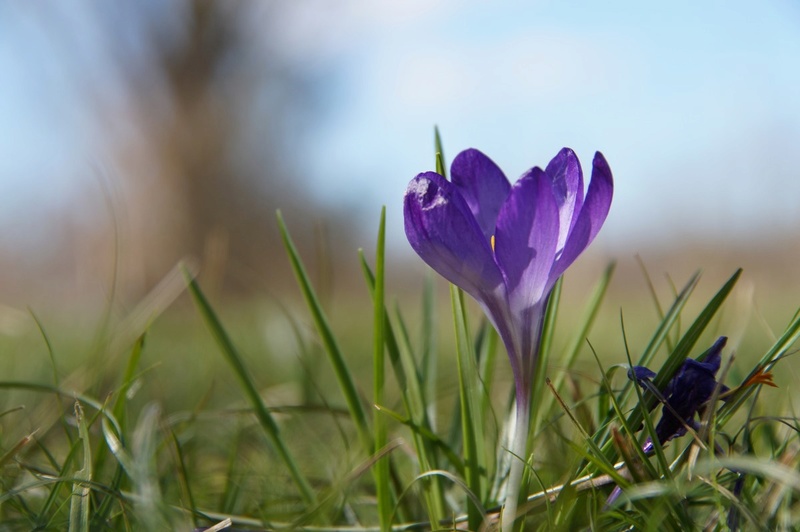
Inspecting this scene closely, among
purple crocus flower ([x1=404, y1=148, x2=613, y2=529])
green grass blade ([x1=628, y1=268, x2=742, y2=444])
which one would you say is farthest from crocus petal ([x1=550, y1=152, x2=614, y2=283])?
green grass blade ([x1=628, y1=268, x2=742, y2=444])

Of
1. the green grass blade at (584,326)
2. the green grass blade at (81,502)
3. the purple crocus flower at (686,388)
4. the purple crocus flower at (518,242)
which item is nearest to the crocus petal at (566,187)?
the purple crocus flower at (518,242)

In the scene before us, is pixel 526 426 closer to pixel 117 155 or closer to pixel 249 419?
pixel 249 419

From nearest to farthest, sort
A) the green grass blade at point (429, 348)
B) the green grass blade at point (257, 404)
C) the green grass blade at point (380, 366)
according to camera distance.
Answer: the green grass blade at point (380, 366) < the green grass blade at point (257, 404) < the green grass blade at point (429, 348)

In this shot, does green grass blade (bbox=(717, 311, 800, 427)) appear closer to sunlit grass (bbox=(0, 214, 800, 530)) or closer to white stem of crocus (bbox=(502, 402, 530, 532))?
sunlit grass (bbox=(0, 214, 800, 530))

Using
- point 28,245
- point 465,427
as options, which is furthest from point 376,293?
point 28,245

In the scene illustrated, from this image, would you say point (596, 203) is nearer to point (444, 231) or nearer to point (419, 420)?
point (444, 231)

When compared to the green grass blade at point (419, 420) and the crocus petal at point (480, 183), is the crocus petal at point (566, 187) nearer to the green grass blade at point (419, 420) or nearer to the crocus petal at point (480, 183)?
the crocus petal at point (480, 183)
